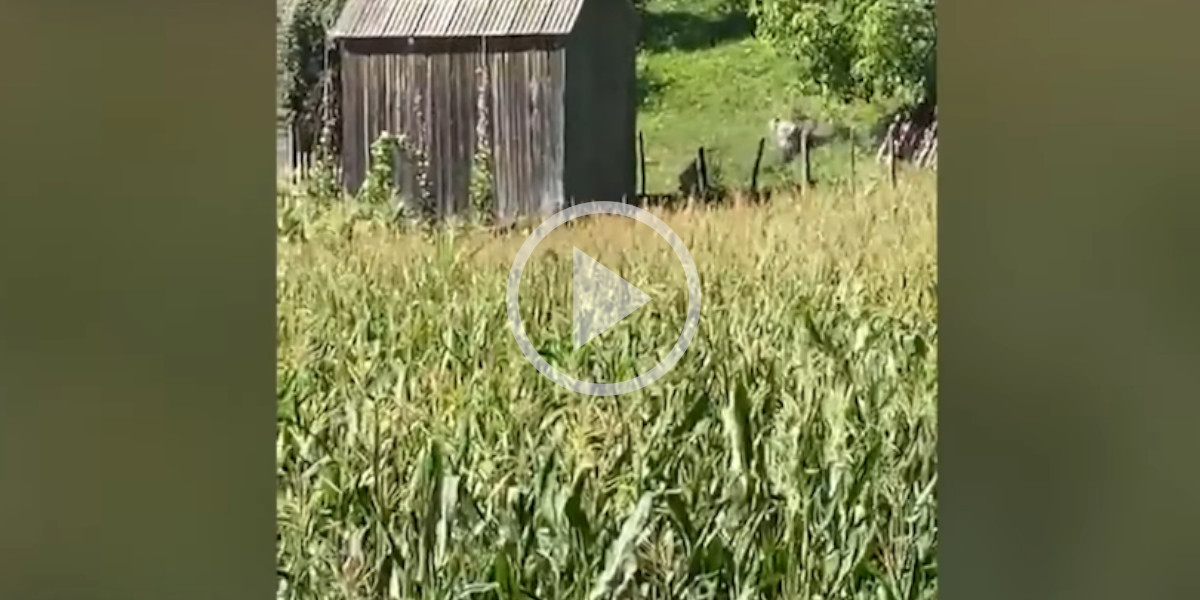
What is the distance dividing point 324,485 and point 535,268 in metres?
0.29

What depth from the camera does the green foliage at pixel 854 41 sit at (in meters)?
1.04

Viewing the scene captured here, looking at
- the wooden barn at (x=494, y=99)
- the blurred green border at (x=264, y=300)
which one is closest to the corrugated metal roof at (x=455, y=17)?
the wooden barn at (x=494, y=99)

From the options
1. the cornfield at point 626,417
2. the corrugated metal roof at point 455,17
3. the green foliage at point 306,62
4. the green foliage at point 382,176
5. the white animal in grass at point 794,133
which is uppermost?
the corrugated metal roof at point 455,17

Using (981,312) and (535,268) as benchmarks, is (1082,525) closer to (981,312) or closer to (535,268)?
(981,312)

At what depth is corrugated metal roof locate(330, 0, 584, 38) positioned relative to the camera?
1.03 m

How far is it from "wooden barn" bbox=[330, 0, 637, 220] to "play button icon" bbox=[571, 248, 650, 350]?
0.07 metres

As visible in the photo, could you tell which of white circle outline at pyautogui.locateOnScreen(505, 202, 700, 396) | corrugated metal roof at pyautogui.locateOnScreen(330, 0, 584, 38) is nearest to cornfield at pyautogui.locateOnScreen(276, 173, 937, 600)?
white circle outline at pyautogui.locateOnScreen(505, 202, 700, 396)

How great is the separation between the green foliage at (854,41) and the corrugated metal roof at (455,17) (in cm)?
21

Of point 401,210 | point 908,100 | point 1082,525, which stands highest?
point 908,100

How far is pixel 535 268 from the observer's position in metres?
1.04

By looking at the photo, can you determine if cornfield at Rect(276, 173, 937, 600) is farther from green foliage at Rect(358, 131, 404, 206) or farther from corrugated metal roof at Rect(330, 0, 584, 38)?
corrugated metal roof at Rect(330, 0, 584, 38)

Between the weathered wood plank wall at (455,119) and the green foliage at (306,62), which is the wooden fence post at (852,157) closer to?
the weathered wood plank wall at (455,119)

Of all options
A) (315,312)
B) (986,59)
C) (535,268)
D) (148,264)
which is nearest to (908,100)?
(986,59)

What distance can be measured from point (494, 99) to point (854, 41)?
14.3 inches
